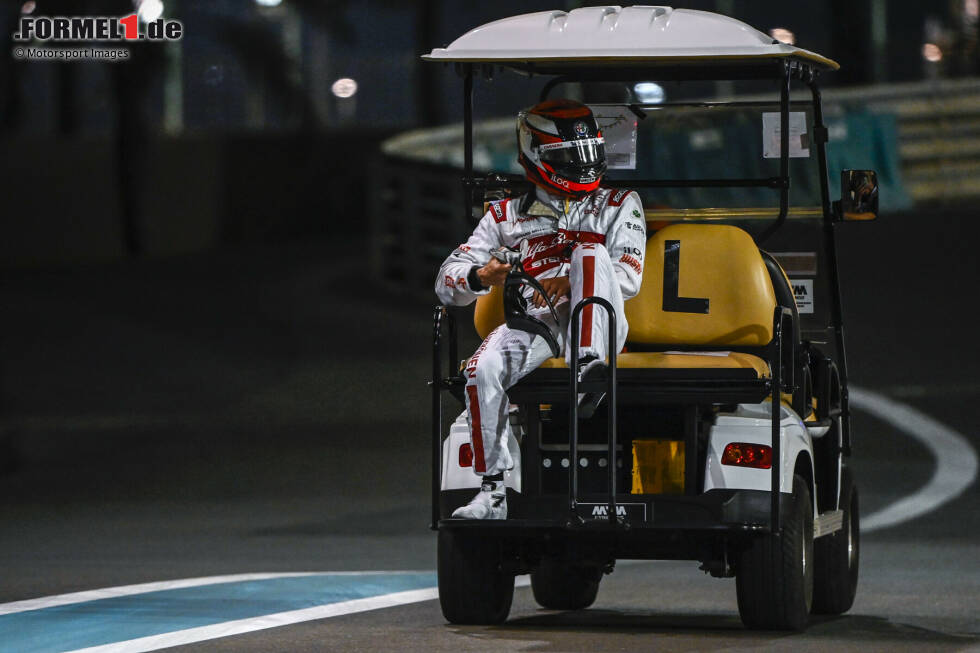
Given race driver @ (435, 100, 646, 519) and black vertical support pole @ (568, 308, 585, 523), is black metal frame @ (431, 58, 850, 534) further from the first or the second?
race driver @ (435, 100, 646, 519)

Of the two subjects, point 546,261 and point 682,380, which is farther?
point 546,261

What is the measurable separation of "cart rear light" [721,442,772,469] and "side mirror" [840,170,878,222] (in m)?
1.55

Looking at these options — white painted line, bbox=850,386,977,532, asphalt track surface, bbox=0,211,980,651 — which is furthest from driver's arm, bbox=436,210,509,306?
white painted line, bbox=850,386,977,532

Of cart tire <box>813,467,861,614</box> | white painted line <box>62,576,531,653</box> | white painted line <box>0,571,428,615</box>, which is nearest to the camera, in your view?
white painted line <box>62,576,531,653</box>

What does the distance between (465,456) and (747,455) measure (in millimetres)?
1164

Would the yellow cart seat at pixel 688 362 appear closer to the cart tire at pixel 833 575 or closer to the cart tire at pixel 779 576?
the cart tire at pixel 779 576

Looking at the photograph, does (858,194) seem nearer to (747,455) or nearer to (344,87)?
(747,455)

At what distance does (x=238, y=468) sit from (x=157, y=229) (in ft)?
69.9

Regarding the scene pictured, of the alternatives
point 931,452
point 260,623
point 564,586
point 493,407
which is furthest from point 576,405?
point 931,452

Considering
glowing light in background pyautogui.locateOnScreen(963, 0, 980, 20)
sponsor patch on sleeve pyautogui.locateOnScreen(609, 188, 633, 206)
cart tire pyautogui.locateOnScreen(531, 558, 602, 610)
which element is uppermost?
glowing light in background pyautogui.locateOnScreen(963, 0, 980, 20)

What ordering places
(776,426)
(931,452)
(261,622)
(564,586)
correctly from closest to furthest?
(776,426), (261,622), (564,586), (931,452)

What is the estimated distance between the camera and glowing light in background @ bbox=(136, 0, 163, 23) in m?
31.0

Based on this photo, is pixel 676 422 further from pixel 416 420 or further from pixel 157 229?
pixel 157 229

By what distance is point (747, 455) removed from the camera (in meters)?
9.17
